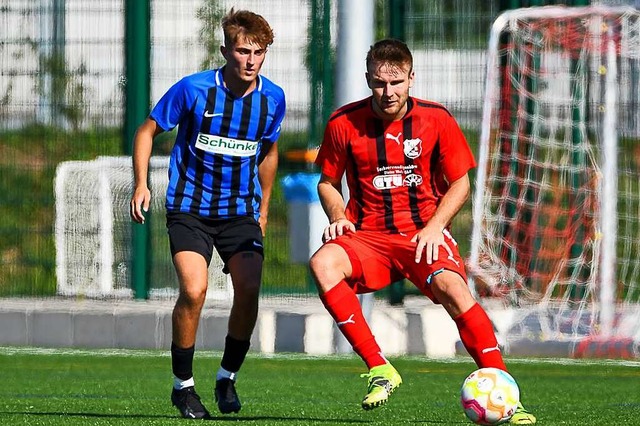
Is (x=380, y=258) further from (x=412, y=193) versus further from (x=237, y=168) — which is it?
(x=237, y=168)

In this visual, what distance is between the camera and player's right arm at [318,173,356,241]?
692cm

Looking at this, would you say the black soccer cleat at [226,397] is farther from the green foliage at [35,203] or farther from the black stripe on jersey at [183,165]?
the green foliage at [35,203]

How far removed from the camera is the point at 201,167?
720cm

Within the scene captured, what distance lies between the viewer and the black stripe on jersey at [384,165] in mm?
7098

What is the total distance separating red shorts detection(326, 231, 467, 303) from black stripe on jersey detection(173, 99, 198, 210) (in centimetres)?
71

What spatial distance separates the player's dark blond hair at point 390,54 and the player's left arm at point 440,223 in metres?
0.59

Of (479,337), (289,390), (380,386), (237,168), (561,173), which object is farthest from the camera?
(561,173)

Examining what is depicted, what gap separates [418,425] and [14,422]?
66.1 inches

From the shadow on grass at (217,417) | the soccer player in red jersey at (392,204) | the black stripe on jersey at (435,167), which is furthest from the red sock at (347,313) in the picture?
the black stripe on jersey at (435,167)

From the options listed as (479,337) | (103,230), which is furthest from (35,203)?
(479,337)

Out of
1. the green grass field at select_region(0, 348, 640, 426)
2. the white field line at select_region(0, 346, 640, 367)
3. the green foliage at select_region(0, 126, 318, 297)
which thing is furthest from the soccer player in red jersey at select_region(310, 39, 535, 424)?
the green foliage at select_region(0, 126, 318, 297)

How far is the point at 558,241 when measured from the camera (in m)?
11.9

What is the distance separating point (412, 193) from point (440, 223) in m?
0.34

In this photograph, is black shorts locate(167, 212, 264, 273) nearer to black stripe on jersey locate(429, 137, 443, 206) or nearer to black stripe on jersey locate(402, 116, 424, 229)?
black stripe on jersey locate(402, 116, 424, 229)
